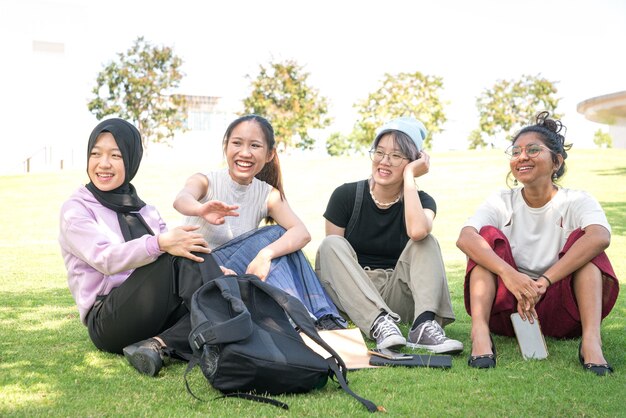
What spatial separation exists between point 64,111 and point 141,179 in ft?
37.3

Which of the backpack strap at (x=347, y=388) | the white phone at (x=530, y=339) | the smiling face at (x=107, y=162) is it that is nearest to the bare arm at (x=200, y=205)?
the smiling face at (x=107, y=162)

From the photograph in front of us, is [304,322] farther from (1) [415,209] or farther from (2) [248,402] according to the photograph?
(1) [415,209]

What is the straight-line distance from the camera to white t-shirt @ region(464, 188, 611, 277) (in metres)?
4.57

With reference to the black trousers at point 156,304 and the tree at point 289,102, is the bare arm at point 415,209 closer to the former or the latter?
the black trousers at point 156,304

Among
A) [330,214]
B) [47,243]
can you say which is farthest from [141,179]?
[330,214]

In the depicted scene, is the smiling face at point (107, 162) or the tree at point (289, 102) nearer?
the smiling face at point (107, 162)

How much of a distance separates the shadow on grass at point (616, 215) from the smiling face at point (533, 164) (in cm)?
1046

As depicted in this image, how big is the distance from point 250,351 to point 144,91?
121 feet

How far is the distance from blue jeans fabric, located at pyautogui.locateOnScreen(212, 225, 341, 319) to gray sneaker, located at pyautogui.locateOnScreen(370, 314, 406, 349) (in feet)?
1.04

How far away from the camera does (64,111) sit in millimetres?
34594

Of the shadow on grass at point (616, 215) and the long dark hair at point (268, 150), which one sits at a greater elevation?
the long dark hair at point (268, 150)

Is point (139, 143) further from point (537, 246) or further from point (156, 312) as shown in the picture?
point (537, 246)

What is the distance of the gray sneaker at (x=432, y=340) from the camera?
4352 millimetres

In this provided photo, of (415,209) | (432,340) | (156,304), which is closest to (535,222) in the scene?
(415,209)
